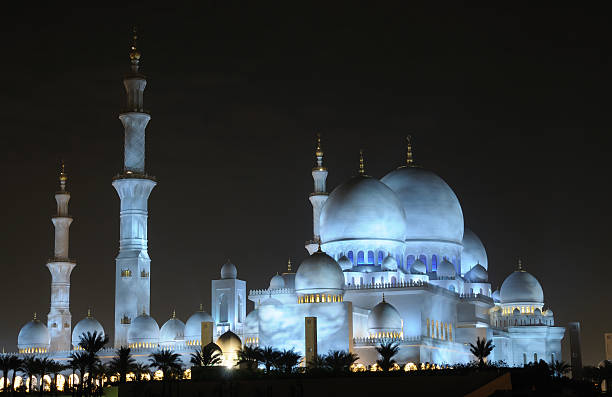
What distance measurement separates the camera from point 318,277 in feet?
151

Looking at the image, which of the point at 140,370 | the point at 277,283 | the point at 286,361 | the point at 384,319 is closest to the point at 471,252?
the point at 277,283

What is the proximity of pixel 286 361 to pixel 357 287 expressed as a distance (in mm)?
9396

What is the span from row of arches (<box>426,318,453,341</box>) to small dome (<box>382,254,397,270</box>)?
3.35 m

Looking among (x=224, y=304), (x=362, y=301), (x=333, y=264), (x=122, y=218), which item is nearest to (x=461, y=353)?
(x=362, y=301)

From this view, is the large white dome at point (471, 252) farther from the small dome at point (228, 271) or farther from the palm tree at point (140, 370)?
the palm tree at point (140, 370)

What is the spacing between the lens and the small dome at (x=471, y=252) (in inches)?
2295

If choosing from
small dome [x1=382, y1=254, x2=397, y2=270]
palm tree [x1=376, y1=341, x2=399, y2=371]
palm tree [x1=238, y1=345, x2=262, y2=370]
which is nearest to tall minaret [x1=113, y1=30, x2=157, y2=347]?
palm tree [x1=238, y1=345, x2=262, y2=370]

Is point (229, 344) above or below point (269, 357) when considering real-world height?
above

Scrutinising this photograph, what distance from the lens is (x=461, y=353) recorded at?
51.1 m

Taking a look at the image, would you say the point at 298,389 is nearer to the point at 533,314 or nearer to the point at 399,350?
the point at 399,350

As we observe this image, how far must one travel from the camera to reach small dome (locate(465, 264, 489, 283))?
56344 millimetres

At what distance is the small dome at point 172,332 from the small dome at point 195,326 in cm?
63

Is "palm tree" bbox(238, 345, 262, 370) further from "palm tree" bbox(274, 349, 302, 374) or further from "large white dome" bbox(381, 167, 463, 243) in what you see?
"large white dome" bbox(381, 167, 463, 243)

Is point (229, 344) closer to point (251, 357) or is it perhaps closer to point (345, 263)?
point (251, 357)
